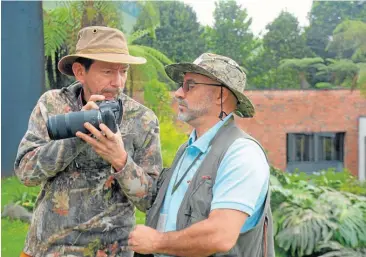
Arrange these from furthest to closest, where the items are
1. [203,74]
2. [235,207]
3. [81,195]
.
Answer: [81,195] → [203,74] → [235,207]

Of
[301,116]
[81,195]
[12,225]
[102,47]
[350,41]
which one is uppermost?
[350,41]

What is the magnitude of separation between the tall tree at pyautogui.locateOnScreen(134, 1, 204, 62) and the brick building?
0.91 metres

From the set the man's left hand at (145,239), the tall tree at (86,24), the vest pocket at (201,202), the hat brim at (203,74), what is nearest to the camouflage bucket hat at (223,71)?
the hat brim at (203,74)

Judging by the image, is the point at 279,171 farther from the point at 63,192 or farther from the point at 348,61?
the point at 63,192

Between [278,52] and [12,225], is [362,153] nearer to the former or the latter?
[278,52]

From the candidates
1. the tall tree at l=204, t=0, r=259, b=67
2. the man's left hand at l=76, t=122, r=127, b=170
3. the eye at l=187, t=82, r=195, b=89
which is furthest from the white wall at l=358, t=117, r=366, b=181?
the man's left hand at l=76, t=122, r=127, b=170

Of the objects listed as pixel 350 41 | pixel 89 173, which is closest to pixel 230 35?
pixel 350 41

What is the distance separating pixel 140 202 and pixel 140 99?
5.12m

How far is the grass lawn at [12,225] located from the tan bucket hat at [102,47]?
3578 mm

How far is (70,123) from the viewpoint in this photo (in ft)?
7.57

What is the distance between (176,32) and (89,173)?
538 centimetres

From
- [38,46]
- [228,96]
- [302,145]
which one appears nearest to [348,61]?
[302,145]

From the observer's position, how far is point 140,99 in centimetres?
758

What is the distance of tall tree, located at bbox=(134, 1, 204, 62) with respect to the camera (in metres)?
7.61
